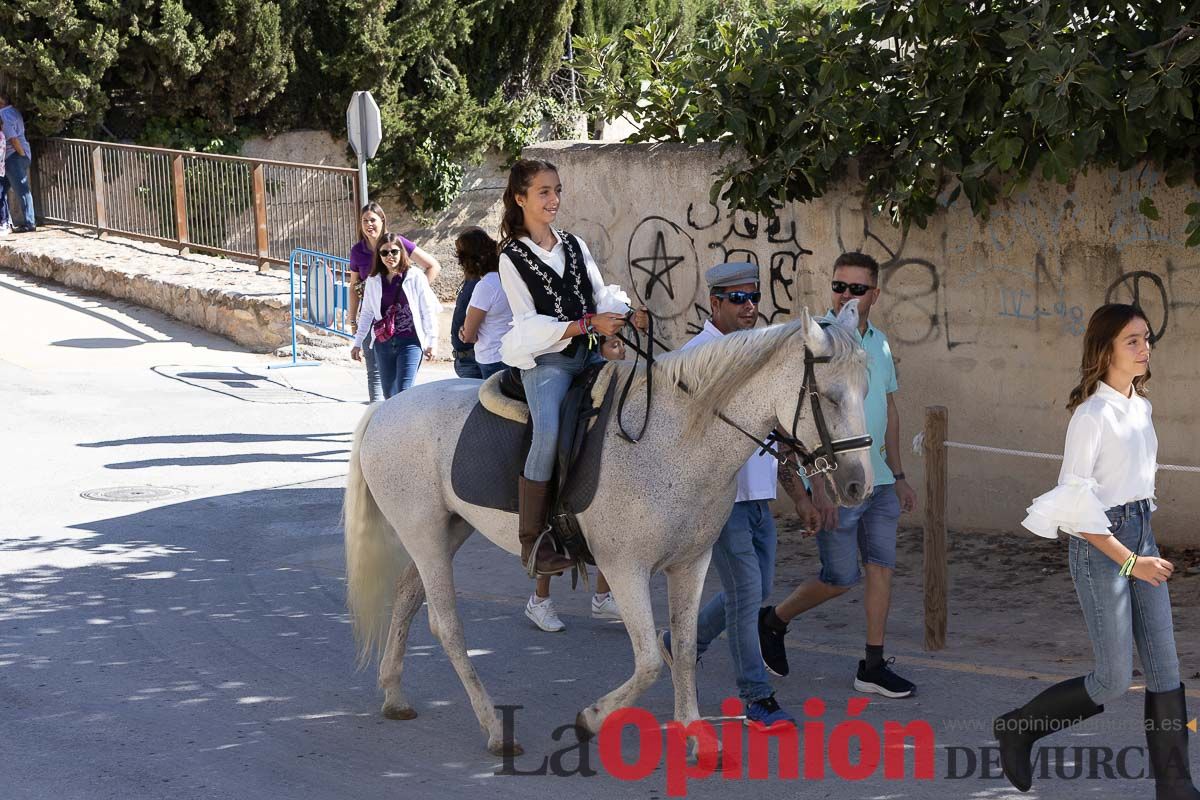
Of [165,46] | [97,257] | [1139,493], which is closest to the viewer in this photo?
[1139,493]

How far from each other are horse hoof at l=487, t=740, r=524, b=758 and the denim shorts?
5.32 feet

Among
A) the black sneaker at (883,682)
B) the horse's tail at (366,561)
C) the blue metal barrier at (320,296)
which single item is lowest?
the black sneaker at (883,682)

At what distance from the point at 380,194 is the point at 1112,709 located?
20610 mm

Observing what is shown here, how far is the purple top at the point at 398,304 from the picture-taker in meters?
10.7

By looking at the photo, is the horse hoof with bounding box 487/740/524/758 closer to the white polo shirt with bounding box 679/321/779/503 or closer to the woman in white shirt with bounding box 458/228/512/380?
the white polo shirt with bounding box 679/321/779/503

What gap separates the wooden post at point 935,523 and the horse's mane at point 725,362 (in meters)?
1.91

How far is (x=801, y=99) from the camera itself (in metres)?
8.95

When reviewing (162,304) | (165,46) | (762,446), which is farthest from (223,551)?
(165,46)

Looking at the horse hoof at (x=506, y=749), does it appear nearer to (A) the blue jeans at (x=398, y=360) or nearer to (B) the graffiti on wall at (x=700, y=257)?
(B) the graffiti on wall at (x=700, y=257)

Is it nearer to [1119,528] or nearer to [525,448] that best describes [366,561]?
[525,448]

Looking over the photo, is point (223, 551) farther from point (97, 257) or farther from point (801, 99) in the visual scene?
point (97, 257)

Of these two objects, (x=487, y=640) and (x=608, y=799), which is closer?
(x=608, y=799)

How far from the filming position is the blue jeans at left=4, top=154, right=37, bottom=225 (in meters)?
21.0

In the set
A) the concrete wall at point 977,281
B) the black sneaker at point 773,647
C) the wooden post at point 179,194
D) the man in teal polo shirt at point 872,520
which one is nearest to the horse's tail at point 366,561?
the black sneaker at point 773,647
